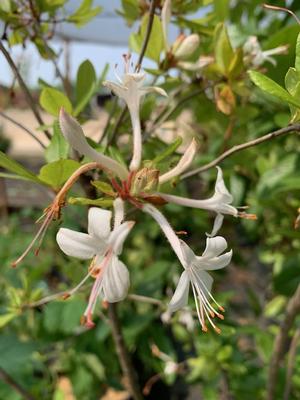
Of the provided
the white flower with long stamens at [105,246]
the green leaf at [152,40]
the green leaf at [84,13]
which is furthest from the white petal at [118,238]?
the green leaf at [84,13]

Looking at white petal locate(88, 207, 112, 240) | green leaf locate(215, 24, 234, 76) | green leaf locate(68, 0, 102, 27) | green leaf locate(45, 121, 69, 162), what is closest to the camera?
white petal locate(88, 207, 112, 240)

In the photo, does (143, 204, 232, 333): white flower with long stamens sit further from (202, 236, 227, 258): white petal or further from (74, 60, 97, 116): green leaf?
(74, 60, 97, 116): green leaf

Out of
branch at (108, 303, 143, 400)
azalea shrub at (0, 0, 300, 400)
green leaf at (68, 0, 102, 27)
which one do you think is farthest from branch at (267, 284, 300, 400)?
green leaf at (68, 0, 102, 27)

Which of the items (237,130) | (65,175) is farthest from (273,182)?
(65,175)

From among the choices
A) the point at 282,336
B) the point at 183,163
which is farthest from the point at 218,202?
the point at 282,336

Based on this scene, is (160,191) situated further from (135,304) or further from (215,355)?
(135,304)

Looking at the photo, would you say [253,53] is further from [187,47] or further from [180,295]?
[180,295]

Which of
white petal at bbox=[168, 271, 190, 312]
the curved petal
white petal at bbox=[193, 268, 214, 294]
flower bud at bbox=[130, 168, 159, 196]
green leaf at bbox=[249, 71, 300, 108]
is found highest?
green leaf at bbox=[249, 71, 300, 108]

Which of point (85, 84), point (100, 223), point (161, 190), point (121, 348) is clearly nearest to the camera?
point (100, 223)
